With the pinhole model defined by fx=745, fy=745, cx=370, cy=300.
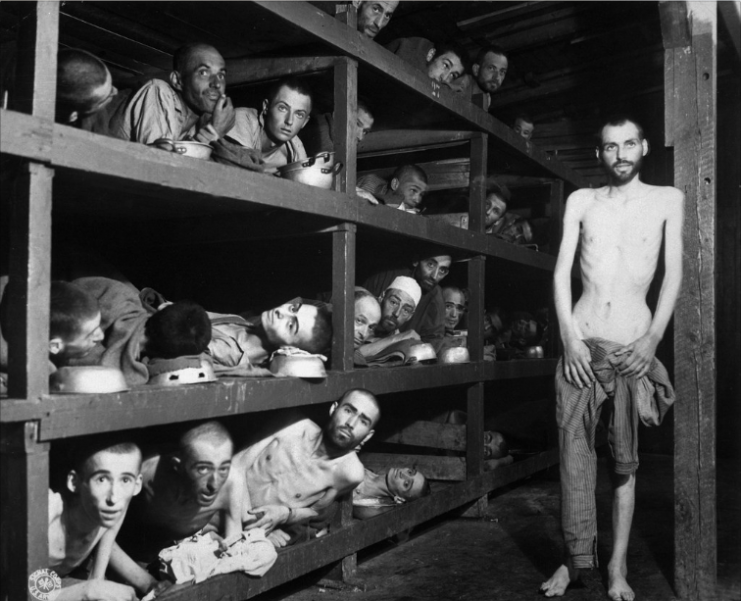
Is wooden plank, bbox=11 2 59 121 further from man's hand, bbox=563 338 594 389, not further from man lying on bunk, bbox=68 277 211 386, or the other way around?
man's hand, bbox=563 338 594 389

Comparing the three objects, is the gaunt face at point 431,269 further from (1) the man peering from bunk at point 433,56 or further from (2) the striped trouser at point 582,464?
(2) the striped trouser at point 582,464

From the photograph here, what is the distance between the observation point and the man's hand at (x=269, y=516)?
3752mm

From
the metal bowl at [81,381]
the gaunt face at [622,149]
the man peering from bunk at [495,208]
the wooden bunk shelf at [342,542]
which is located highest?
the man peering from bunk at [495,208]

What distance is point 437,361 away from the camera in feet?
17.5

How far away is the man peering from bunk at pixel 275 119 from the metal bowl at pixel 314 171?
20.6 inches

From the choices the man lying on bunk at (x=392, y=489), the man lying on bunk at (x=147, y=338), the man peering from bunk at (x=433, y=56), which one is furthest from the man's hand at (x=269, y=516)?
the man peering from bunk at (x=433, y=56)

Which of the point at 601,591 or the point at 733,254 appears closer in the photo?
the point at 601,591

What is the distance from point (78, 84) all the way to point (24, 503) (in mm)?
1625

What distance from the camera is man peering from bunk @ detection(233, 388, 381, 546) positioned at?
3910 millimetres

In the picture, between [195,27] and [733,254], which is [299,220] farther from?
[733,254]

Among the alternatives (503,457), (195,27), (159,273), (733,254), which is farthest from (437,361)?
(733,254)

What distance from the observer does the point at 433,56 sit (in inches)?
234

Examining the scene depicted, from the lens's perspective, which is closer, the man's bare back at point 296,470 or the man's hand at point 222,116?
the man's bare back at point 296,470

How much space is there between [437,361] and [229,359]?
1.88 meters
